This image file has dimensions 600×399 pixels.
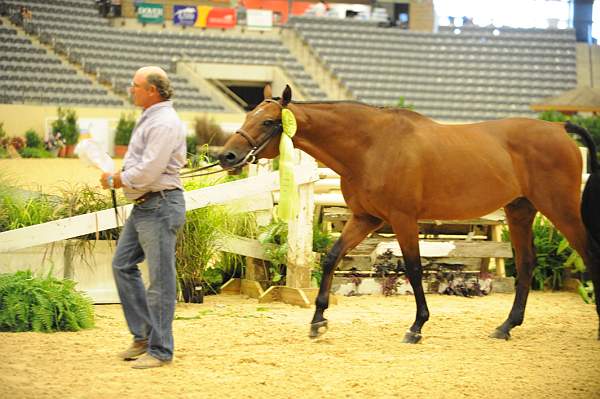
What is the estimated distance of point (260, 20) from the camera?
1399 inches

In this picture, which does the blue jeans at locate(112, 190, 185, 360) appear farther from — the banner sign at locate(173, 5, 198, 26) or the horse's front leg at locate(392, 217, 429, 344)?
the banner sign at locate(173, 5, 198, 26)

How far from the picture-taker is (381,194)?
7336 millimetres

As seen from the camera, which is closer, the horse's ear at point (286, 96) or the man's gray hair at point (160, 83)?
the man's gray hair at point (160, 83)

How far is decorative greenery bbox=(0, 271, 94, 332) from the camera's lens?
7.11 m

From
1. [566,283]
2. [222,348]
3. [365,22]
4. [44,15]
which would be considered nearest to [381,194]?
[222,348]

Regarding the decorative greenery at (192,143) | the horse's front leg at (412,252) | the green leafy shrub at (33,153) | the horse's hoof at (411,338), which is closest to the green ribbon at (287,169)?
the horse's front leg at (412,252)

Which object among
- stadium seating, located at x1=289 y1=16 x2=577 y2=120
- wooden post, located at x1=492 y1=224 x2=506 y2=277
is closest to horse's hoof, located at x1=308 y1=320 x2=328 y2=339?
wooden post, located at x1=492 y1=224 x2=506 y2=277

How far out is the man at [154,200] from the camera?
576 centimetres

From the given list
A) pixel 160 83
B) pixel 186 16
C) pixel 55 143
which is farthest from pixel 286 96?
pixel 186 16

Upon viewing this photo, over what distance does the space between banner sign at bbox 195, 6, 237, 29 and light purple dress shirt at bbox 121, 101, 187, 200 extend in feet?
98.1

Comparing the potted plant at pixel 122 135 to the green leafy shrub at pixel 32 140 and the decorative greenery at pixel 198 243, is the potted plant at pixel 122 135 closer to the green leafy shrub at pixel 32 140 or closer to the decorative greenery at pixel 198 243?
the green leafy shrub at pixel 32 140

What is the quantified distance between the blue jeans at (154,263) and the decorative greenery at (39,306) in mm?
1332

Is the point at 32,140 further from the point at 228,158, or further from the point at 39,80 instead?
the point at 228,158

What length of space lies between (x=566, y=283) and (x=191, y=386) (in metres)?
6.62
